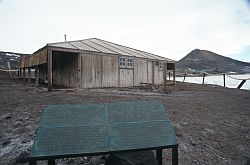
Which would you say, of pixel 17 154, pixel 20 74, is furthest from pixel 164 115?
pixel 20 74

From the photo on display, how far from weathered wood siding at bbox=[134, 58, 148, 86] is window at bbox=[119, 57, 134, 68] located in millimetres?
453

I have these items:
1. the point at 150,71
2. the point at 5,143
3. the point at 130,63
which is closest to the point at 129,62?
the point at 130,63

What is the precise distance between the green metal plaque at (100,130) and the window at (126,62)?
1405 cm

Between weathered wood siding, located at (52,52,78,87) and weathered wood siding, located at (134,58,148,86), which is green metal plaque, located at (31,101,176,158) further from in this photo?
weathered wood siding, located at (134,58,148,86)

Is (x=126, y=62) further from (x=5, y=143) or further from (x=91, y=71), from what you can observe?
(x=5, y=143)

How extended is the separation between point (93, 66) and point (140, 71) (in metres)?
4.83

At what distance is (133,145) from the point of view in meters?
3.44

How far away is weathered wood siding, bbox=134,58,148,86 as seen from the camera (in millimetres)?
19109

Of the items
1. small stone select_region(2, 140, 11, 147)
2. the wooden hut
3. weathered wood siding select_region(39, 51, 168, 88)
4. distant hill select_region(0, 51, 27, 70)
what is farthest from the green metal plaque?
distant hill select_region(0, 51, 27, 70)

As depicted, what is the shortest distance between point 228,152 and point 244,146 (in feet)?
2.53

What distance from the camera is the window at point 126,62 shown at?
18.0m

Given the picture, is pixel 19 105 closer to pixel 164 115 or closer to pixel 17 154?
pixel 17 154

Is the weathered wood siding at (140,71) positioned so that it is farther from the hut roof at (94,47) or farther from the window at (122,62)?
the window at (122,62)

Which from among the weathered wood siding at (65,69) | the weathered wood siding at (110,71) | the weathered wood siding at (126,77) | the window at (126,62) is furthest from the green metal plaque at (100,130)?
the window at (126,62)
